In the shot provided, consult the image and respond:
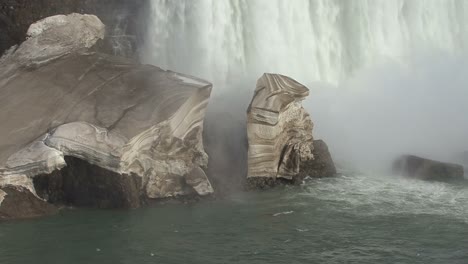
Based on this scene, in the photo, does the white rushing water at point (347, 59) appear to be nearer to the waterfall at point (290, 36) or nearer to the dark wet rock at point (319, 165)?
the waterfall at point (290, 36)

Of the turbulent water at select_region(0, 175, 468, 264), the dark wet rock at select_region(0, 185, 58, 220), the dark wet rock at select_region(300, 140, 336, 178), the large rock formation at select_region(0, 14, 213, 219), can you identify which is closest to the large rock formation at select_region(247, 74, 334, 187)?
the dark wet rock at select_region(300, 140, 336, 178)

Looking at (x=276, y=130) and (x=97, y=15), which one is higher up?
(x=97, y=15)

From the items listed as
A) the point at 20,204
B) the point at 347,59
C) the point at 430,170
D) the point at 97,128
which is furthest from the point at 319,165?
the point at 20,204

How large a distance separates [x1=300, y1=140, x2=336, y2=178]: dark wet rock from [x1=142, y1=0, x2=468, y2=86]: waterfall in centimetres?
287

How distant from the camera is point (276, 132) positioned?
13734 mm

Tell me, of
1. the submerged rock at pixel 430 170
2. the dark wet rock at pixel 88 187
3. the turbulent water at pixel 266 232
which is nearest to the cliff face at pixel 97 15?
the dark wet rock at pixel 88 187

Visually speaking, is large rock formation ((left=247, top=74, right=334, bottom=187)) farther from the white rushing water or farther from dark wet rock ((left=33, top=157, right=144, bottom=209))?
dark wet rock ((left=33, top=157, right=144, bottom=209))

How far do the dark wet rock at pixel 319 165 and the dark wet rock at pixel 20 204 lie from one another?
5.50 meters

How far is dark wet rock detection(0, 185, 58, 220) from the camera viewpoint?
37.2ft

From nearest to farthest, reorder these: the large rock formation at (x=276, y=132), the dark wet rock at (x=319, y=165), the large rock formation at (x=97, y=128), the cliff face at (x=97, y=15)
A: the large rock formation at (x=97, y=128), the large rock formation at (x=276, y=132), the dark wet rock at (x=319, y=165), the cliff face at (x=97, y=15)

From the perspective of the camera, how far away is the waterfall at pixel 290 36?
644 inches

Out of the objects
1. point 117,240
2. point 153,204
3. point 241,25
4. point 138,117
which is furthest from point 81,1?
point 117,240

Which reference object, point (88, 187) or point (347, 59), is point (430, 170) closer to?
point (347, 59)

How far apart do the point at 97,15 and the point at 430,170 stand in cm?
890
